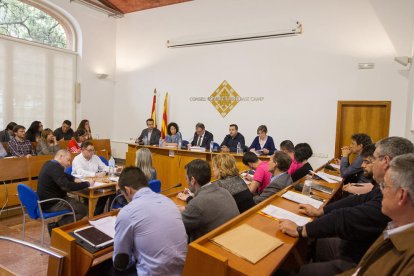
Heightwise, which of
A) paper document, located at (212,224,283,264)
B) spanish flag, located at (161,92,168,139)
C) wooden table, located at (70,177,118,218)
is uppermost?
spanish flag, located at (161,92,168,139)

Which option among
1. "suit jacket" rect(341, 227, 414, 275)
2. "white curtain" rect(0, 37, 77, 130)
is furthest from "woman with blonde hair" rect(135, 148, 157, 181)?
"white curtain" rect(0, 37, 77, 130)

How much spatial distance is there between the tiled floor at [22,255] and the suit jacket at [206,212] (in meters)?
1.91

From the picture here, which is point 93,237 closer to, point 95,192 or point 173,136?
point 95,192

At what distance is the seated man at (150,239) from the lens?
1.66 meters

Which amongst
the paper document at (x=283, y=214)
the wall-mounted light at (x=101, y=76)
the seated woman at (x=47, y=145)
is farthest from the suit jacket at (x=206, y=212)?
the wall-mounted light at (x=101, y=76)

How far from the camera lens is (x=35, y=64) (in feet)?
25.2

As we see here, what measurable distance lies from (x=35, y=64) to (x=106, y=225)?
24.0ft

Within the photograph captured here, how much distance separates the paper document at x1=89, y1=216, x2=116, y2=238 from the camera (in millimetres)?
1972

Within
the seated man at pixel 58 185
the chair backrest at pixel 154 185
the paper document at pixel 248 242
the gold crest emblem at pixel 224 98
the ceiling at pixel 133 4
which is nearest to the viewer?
the paper document at pixel 248 242

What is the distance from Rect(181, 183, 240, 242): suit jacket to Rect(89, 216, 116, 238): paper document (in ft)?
1.67

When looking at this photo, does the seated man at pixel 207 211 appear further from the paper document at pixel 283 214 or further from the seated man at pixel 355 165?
the seated man at pixel 355 165

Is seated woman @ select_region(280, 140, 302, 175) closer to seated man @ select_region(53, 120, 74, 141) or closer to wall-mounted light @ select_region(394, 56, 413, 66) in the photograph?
wall-mounted light @ select_region(394, 56, 413, 66)

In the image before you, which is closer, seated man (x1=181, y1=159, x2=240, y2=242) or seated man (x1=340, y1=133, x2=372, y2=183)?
seated man (x1=181, y1=159, x2=240, y2=242)

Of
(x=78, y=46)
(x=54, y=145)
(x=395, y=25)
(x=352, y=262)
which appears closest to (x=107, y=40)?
(x=78, y=46)
